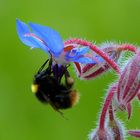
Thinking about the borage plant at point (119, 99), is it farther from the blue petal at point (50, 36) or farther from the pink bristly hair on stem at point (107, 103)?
the blue petal at point (50, 36)

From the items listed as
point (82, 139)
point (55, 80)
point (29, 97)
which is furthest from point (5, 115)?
point (55, 80)

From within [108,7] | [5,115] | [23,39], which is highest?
[108,7]

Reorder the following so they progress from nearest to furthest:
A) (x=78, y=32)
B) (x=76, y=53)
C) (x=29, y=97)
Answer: (x=76, y=53) < (x=29, y=97) < (x=78, y=32)

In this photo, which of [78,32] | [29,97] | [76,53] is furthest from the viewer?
[78,32]

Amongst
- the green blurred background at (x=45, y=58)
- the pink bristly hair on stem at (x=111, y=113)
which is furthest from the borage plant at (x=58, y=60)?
the green blurred background at (x=45, y=58)

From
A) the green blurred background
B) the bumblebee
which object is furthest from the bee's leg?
the green blurred background

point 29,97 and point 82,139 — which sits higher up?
point 29,97

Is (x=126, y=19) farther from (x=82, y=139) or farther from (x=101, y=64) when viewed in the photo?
(x=101, y=64)
